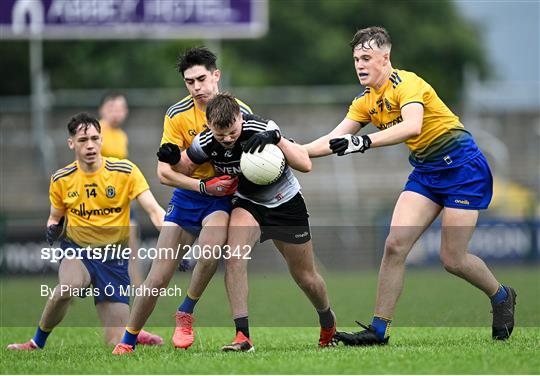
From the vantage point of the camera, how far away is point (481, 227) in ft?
66.5

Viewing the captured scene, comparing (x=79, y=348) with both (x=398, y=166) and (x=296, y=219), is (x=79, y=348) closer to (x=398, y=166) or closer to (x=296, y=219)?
(x=296, y=219)

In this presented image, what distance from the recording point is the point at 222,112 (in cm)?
731

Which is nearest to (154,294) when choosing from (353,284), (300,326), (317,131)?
(300,326)

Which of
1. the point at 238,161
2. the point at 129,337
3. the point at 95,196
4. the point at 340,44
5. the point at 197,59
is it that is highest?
the point at 340,44

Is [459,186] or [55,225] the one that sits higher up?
[459,186]

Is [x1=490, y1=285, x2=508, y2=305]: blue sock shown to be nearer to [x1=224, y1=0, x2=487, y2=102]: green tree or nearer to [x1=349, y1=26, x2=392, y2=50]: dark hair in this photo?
[x1=349, y1=26, x2=392, y2=50]: dark hair

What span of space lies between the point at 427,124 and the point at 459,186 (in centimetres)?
53

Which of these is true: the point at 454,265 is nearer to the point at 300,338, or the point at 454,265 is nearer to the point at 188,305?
the point at 300,338

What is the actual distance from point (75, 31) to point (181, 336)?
14.1 m

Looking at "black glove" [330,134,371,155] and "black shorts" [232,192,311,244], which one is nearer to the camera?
"black glove" [330,134,371,155]

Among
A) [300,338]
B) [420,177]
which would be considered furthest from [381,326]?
[300,338]

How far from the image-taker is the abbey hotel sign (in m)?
20.6

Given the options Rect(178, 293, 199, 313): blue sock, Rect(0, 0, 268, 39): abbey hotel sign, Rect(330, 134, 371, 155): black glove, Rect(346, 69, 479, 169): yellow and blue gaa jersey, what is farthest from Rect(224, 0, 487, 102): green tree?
Rect(330, 134, 371, 155): black glove

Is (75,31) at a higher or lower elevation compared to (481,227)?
higher
